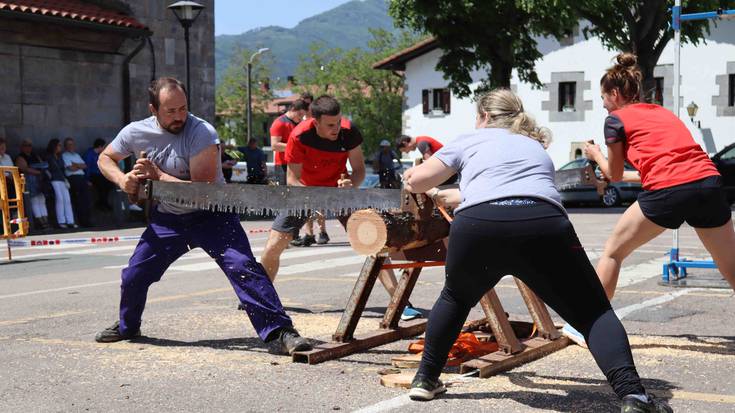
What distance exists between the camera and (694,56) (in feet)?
131

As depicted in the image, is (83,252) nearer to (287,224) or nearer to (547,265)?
(287,224)

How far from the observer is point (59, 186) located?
20.1m

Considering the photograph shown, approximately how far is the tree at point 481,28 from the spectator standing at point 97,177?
39.0 feet

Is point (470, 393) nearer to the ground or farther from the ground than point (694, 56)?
nearer to the ground

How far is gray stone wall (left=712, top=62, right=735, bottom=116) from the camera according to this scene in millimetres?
39188

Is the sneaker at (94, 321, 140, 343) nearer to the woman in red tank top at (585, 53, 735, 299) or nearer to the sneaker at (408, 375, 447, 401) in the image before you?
the sneaker at (408, 375, 447, 401)

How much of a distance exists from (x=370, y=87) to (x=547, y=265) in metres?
73.6

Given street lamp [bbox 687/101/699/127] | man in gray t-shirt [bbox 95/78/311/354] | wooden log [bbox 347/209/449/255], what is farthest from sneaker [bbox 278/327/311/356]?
street lamp [bbox 687/101/699/127]

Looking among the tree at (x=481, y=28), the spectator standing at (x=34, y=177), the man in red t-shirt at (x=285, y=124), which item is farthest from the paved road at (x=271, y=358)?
the tree at (x=481, y=28)

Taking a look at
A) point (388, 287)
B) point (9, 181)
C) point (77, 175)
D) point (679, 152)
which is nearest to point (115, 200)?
point (77, 175)

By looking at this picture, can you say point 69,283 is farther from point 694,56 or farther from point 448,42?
Answer: point 694,56

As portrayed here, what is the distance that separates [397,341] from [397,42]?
7475 cm

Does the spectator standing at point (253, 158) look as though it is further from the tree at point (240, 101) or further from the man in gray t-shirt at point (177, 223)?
the tree at point (240, 101)

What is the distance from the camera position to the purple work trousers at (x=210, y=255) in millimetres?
6535
